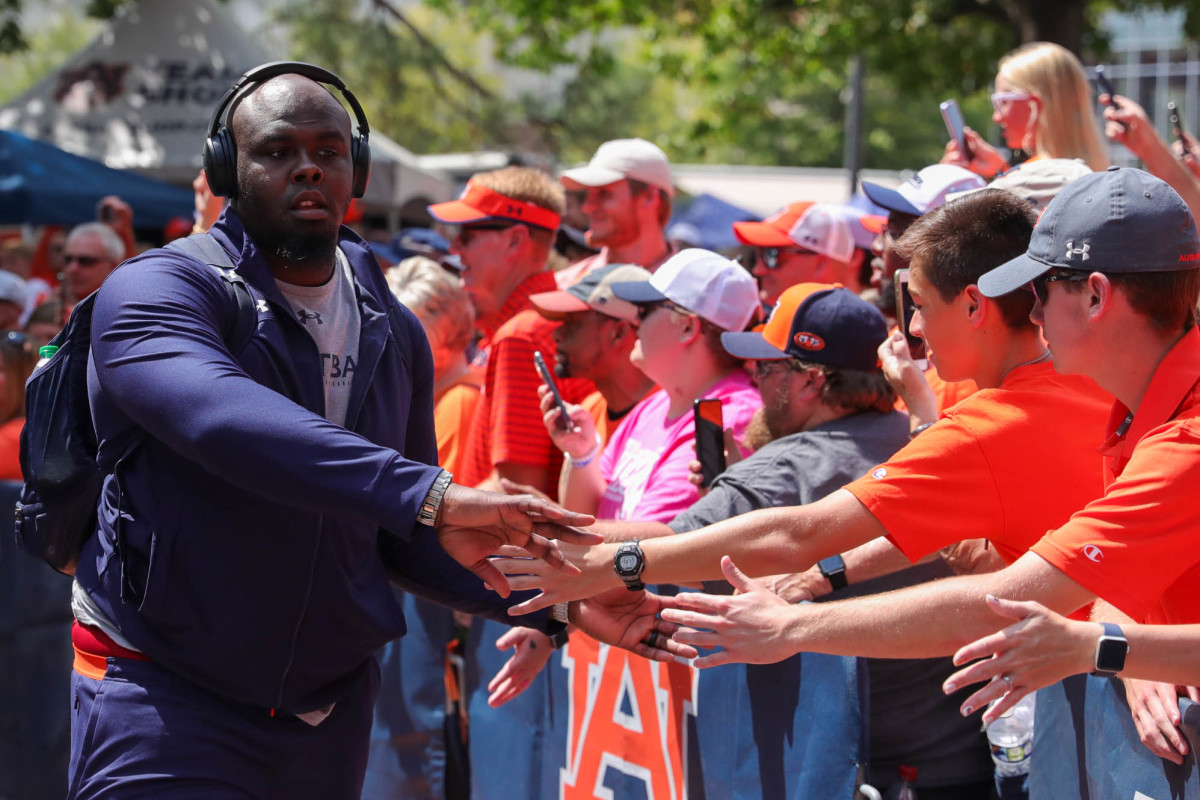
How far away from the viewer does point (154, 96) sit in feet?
44.8

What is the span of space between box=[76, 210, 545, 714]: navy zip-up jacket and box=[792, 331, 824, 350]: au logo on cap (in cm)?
149

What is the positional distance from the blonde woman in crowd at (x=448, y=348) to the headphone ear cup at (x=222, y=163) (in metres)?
2.70

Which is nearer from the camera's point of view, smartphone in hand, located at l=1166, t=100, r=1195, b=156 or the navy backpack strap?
the navy backpack strap

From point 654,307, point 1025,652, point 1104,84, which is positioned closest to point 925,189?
point 1104,84

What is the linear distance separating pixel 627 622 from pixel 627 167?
3498 millimetres

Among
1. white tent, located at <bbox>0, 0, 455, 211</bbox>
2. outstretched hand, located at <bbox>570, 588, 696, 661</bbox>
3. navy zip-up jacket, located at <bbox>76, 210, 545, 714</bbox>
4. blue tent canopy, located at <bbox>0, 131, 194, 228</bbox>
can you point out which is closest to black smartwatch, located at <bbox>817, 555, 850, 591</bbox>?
outstretched hand, located at <bbox>570, 588, 696, 661</bbox>

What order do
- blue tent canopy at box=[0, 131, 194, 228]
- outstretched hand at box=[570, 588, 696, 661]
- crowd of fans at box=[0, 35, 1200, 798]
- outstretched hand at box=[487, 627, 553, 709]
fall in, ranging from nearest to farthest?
crowd of fans at box=[0, 35, 1200, 798], outstretched hand at box=[570, 588, 696, 661], outstretched hand at box=[487, 627, 553, 709], blue tent canopy at box=[0, 131, 194, 228]

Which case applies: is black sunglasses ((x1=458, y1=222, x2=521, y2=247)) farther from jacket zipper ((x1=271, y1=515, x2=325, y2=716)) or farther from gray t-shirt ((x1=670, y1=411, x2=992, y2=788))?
jacket zipper ((x1=271, y1=515, x2=325, y2=716))

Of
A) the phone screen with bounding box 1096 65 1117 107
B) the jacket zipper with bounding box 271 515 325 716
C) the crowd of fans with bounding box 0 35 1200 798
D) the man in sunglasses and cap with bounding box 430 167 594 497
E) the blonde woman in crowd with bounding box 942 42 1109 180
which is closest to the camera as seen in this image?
the crowd of fans with bounding box 0 35 1200 798

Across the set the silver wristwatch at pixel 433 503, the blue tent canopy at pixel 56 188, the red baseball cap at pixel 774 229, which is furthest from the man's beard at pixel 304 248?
the blue tent canopy at pixel 56 188

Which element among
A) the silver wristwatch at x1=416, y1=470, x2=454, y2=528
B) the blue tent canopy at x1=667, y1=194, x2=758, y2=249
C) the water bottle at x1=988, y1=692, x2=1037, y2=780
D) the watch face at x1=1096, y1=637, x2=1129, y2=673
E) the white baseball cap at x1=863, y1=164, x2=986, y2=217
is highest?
the white baseball cap at x1=863, y1=164, x2=986, y2=217

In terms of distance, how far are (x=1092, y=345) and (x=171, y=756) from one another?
2127mm

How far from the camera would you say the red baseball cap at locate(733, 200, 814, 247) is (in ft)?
20.0

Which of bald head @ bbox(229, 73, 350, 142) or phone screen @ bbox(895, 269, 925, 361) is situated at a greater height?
bald head @ bbox(229, 73, 350, 142)
